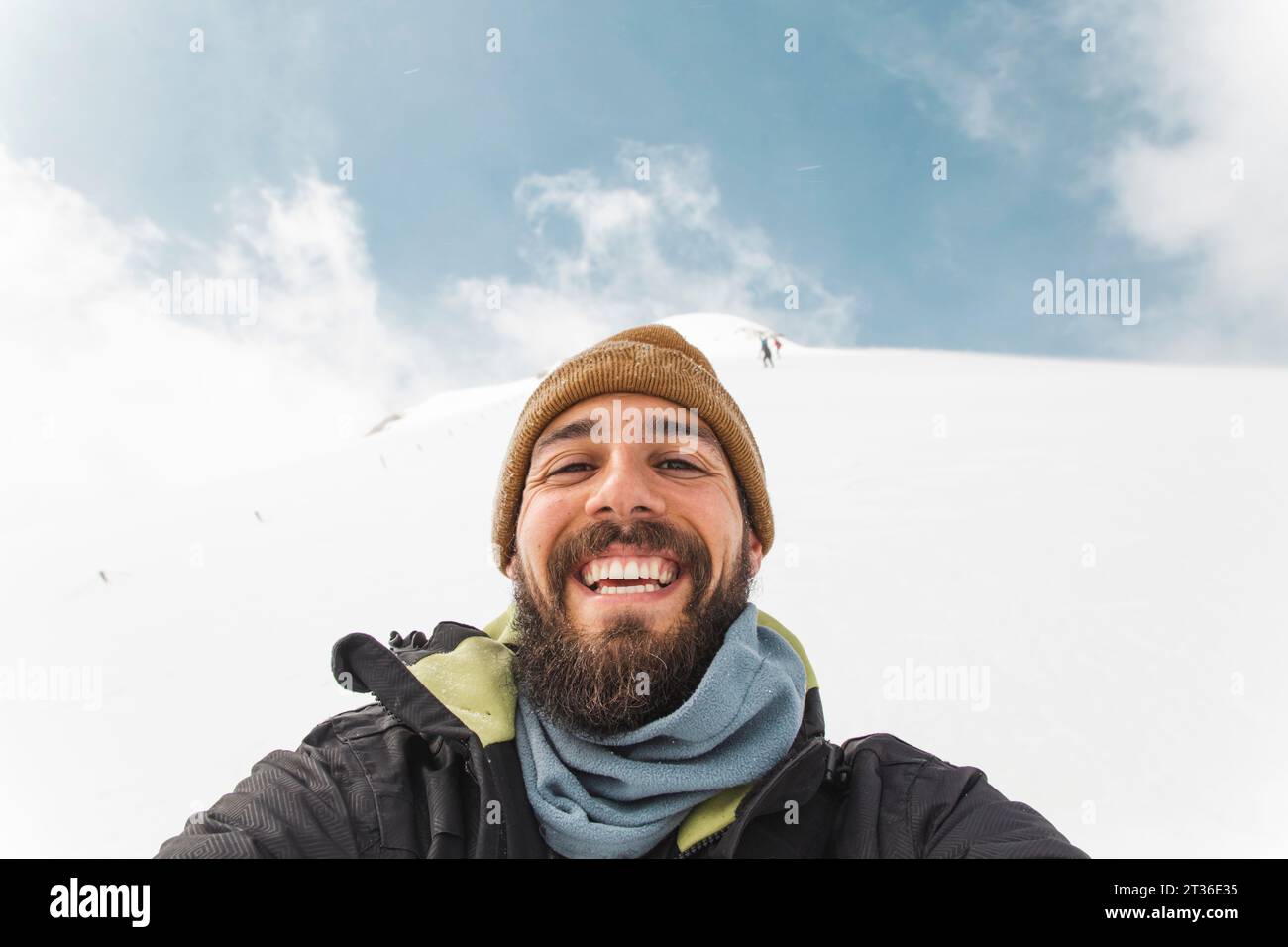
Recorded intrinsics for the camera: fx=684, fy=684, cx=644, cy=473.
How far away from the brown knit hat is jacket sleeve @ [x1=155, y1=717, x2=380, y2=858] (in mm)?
1206

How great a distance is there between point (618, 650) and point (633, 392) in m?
1.09

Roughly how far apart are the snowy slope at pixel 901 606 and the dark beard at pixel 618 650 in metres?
3.87

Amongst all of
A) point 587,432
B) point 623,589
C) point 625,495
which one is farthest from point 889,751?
point 587,432

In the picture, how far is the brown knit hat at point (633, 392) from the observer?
2871mm

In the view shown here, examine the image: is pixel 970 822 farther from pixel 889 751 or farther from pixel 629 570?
pixel 629 570

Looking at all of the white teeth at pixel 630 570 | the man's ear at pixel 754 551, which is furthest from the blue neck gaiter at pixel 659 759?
the man's ear at pixel 754 551

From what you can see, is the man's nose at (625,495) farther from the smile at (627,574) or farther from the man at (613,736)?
the smile at (627,574)

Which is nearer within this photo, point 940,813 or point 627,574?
point 940,813

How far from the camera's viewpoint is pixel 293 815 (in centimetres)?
191

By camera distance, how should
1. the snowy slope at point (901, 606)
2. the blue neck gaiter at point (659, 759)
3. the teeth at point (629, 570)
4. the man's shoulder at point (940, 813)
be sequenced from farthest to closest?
the snowy slope at point (901, 606) → the teeth at point (629, 570) → the blue neck gaiter at point (659, 759) → the man's shoulder at point (940, 813)

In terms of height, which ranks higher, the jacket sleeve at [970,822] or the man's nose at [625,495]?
the man's nose at [625,495]
